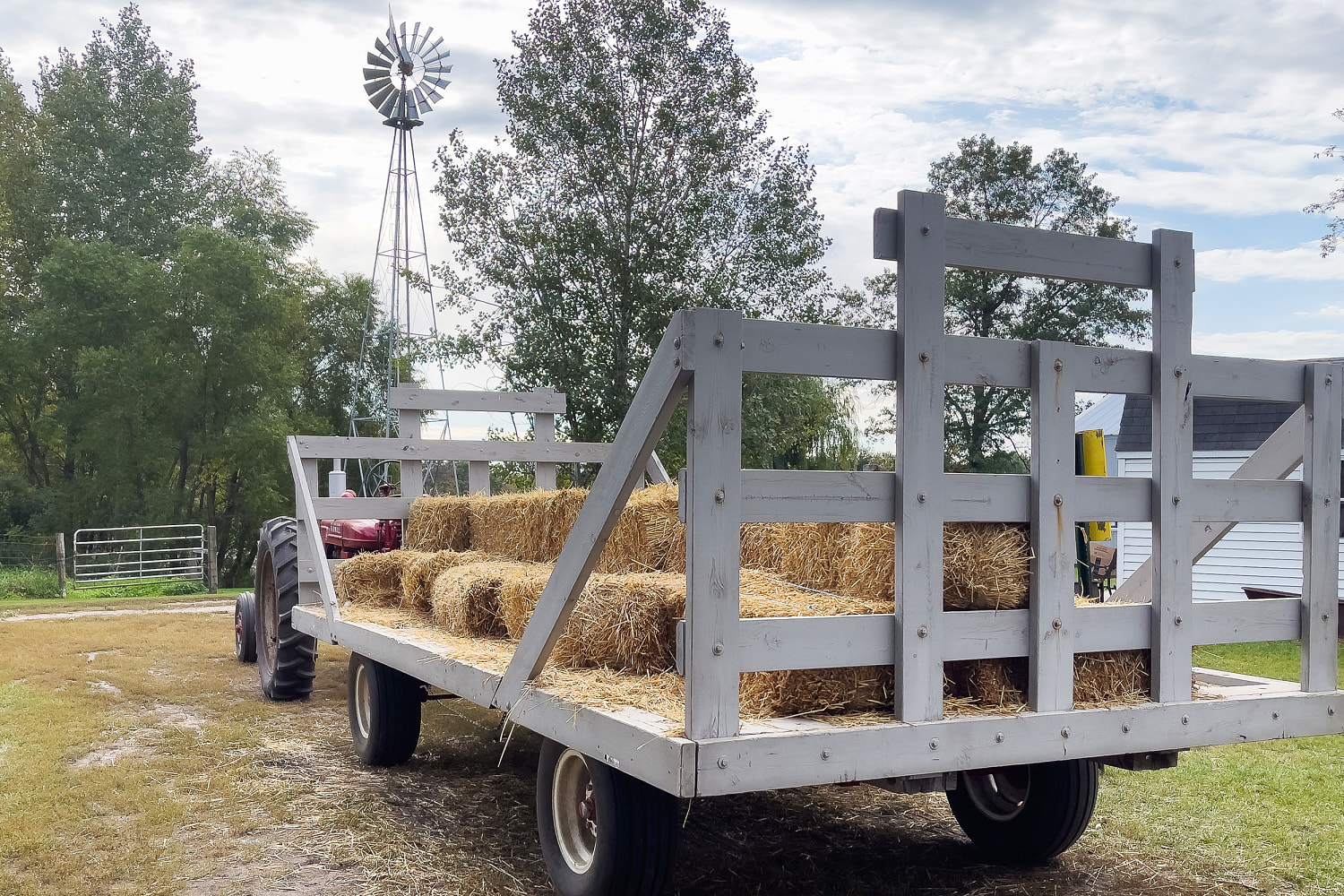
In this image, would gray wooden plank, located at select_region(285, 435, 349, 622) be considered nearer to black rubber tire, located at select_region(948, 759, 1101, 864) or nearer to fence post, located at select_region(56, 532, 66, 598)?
black rubber tire, located at select_region(948, 759, 1101, 864)

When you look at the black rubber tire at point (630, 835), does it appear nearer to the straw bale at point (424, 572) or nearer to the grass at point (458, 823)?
the grass at point (458, 823)

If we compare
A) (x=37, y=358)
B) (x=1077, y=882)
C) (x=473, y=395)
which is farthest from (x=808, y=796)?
(x=37, y=358)

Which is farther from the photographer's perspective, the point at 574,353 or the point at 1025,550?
the point at 574,353

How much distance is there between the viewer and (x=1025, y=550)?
11.2ft

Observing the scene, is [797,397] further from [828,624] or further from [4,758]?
[828,624]

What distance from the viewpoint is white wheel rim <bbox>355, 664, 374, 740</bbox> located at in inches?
247

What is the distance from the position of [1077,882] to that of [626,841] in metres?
2.09

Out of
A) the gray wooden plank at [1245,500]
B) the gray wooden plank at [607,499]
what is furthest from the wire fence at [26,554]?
the gray wooden plank at [1245,500]

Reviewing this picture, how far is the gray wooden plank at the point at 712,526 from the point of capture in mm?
2867

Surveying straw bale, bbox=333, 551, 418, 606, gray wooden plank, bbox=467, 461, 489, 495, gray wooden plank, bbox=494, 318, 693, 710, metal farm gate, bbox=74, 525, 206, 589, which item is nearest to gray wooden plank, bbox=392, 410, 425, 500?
gray wooden plank, bbox=467, 461, 489, 495

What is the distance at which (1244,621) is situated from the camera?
375 centimetres

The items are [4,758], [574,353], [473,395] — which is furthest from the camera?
[574,353]

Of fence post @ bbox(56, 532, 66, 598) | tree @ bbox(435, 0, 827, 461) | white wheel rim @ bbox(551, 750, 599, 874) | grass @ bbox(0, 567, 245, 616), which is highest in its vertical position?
tree @ bbox(435, 0, 827, 461)

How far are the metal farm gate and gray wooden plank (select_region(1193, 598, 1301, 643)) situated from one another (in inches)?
888
